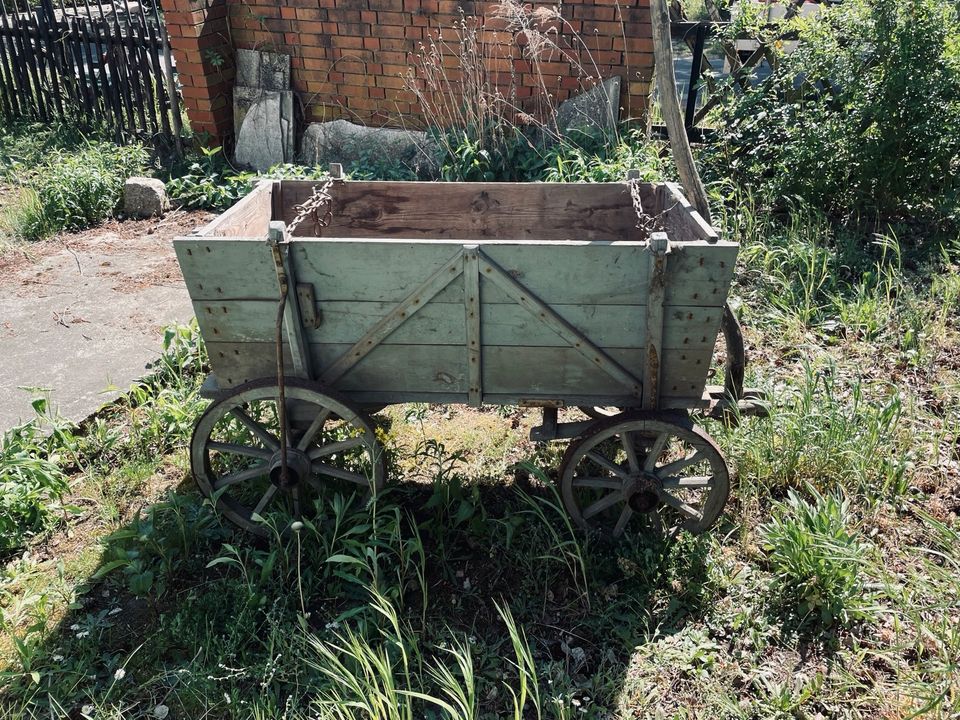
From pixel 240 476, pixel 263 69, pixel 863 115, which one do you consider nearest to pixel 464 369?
pixel 240 476

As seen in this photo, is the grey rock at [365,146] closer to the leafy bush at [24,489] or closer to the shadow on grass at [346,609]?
the leafy bush at [24,489]

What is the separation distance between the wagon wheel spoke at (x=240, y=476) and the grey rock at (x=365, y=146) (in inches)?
156

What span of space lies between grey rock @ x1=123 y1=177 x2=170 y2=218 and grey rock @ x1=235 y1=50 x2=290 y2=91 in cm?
136

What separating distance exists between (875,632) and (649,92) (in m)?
4.68

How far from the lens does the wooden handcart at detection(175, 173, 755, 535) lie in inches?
99.0

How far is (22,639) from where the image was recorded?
260cm

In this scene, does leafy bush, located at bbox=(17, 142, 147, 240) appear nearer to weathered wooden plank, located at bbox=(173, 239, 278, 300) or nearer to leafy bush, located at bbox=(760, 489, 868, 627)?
weathered wooden plank, located at bbox=(173, 239, 278, 300)

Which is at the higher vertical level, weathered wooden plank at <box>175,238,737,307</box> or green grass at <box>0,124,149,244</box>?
weathered wooden plank at <box>175,238,737,307</box>

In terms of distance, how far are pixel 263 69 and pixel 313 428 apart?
5.12 m

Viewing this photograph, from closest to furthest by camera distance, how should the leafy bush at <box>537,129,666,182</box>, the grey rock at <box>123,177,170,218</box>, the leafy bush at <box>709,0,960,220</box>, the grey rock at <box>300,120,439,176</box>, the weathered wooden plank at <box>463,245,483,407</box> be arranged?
the weathered wooden plank at <box>463,245,483,407</box> < the leafy bush at <box>709,0,960,220</box> < the leafy bush at <box>537,129,666,182</box> < the grey rock at <box>123,177,170,218</box> < the grey rock at <box>300,120,439,176</box>

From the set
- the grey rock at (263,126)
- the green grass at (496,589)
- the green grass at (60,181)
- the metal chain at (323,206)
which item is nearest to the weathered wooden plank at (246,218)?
the metal chain at (323,206)

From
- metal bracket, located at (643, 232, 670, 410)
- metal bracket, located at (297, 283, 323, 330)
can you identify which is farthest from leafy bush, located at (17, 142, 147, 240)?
metal bracket, located at (643, 232, 670, 410)

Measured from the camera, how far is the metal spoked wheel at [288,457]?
2748 millimetres

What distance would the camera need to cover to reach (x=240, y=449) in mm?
2967
